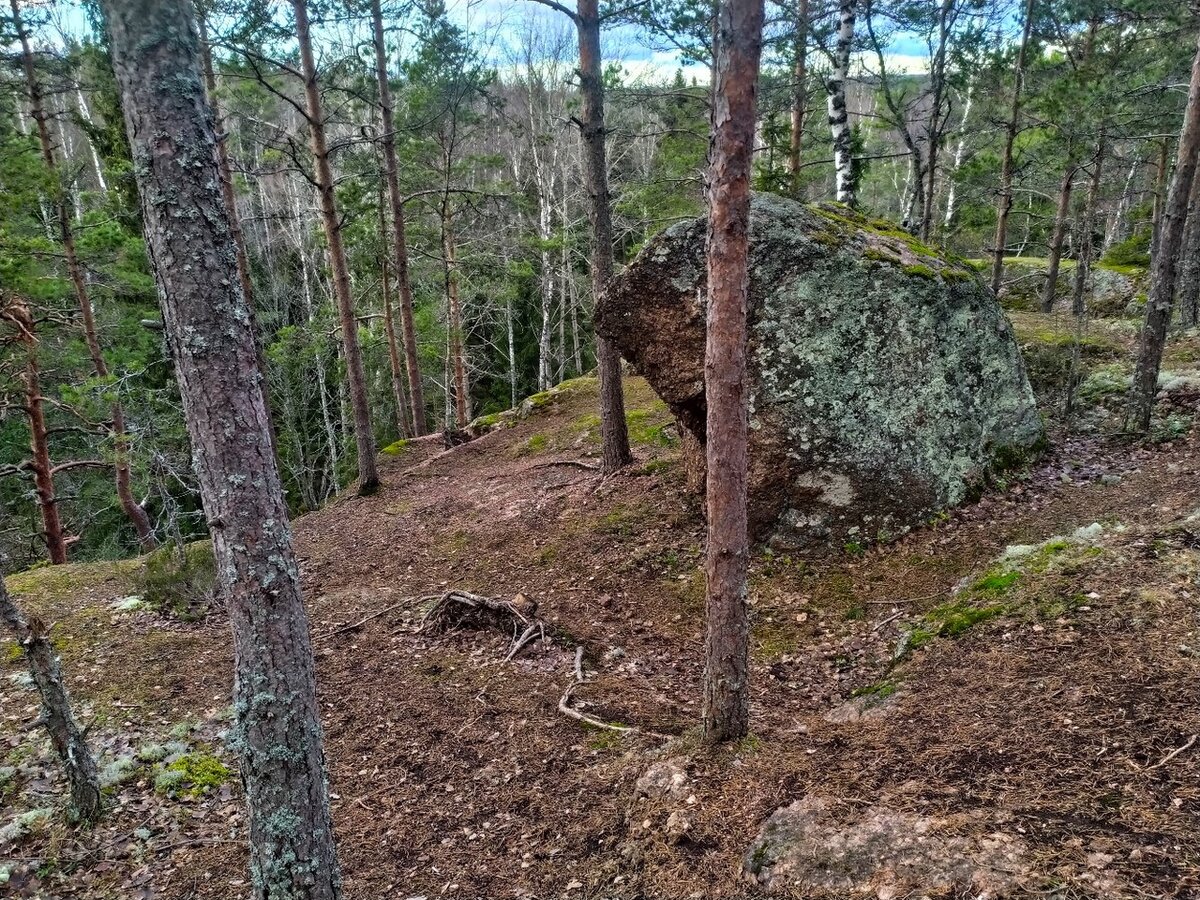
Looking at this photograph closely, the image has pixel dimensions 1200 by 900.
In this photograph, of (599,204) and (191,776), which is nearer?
(191,776)

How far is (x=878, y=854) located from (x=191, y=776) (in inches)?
185

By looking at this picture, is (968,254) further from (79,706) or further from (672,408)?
(79,706)

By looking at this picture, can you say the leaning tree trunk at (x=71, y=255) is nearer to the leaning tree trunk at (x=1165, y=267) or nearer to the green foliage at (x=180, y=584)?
the green foliage at (x=180, y=584)

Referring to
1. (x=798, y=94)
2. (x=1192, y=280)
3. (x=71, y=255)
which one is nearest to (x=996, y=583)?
(x=798, y=94)

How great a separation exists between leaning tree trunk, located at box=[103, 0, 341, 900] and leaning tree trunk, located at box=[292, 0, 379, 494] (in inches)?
371

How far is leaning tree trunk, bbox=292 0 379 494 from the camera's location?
1046cm

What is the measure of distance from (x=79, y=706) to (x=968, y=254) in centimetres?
3091

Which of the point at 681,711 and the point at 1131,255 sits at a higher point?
the point at 1131,255

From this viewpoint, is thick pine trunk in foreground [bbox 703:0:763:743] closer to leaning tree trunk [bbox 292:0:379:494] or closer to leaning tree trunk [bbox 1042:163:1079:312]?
leaning tree trunk [bbox 292:0:379:494]

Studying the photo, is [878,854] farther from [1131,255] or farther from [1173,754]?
[1131,255]

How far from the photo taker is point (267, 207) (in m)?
30.4

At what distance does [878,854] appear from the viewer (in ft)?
9.48

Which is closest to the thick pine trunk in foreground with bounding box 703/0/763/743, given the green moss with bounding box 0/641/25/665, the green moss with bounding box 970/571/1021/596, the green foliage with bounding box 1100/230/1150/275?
the green moss with bounding box 970/571/1021/596

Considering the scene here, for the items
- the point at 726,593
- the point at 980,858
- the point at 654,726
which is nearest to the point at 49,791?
the point at 654,726
